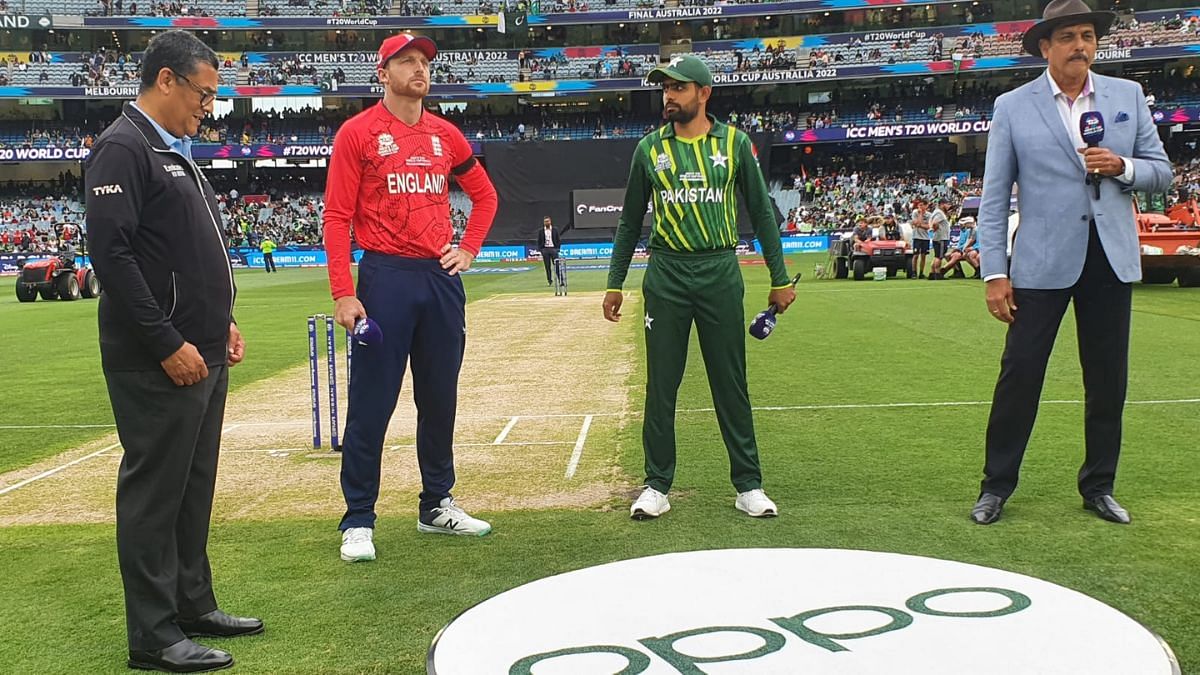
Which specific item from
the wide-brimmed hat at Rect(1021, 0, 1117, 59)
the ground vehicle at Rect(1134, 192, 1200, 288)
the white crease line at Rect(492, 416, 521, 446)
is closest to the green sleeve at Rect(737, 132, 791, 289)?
the wide-brimmed hat at Rect(1021, 0, 1117, 59)

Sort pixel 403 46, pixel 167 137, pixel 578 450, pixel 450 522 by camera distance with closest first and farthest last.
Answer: pixel 167 137
pixel 403 46
pixel 450 522
pixel 578 450

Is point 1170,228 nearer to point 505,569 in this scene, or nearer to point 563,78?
point 505,569

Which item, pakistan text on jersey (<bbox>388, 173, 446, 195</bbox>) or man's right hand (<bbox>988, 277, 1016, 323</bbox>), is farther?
man's right hand (<bbox>988, 277, 1016, 323</bbox>)

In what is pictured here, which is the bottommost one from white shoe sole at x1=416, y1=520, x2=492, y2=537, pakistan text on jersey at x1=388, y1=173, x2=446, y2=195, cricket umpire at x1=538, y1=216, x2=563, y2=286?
cricket umpire at x1=538, y1=216, x2=563, y2=286

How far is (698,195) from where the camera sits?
4.73 m

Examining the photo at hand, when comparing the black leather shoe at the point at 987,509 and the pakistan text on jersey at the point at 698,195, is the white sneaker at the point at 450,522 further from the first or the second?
the black leather shoe at the point at 987,509

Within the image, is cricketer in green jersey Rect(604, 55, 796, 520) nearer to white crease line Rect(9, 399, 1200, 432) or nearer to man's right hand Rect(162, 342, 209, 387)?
man's right hand Rect(162, 342, 209, 387)

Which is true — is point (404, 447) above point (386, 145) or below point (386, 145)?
below

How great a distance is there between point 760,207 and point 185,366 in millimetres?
2931

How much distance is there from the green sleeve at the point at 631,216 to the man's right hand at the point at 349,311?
133 centimetres

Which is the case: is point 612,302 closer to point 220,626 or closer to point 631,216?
point 631,216

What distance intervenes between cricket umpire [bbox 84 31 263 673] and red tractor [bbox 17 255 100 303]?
2330 centimetres

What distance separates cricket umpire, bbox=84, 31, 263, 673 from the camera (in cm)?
307

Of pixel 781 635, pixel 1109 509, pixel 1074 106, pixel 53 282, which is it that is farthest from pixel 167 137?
pixel 53 282
